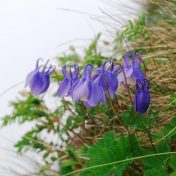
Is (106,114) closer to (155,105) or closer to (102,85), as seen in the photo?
(155,105)

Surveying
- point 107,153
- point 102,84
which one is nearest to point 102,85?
point 102,84

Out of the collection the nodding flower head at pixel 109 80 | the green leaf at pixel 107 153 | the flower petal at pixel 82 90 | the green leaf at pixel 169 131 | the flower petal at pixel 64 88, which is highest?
the nodding flower head at pixel 109 80

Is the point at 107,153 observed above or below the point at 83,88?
below

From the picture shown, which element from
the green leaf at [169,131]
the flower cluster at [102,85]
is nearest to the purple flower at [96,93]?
the flower cluster at [102,85]

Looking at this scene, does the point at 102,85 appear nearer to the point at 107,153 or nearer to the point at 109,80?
the point at 109,80

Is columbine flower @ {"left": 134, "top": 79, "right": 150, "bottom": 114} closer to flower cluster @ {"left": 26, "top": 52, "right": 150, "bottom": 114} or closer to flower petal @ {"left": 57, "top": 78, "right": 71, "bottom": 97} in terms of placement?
flower cluster @ {"left": 26, "top": 52, "right": 150, "bottom": 114}

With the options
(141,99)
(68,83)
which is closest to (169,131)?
(141,99)

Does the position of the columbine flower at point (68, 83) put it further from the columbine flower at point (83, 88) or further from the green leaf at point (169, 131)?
the green leaf at point (169, 131)
